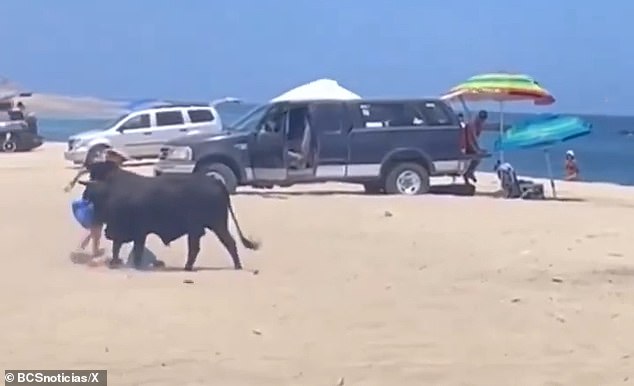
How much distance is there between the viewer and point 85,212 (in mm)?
12727

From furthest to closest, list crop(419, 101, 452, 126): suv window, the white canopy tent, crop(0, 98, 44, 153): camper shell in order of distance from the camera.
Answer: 1. crop(0, 98, 44, 153): camper shell
2. the white canopy tent
3. crop(419, 101, 452, 126): suv window

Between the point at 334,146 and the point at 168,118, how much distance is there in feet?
40.8

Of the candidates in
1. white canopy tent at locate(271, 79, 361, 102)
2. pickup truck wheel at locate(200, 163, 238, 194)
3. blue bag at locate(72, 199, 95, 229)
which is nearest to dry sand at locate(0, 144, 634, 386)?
blue bag at locate(72, 199, 95, 229)

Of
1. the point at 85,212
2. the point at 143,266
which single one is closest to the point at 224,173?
the point at 85,212

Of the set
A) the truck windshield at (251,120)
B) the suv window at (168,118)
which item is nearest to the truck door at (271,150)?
the truck windshield at (251,120)

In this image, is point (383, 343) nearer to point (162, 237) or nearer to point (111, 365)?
point (111, 365)

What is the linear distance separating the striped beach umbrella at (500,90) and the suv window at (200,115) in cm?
906

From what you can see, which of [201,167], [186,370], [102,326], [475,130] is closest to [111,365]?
[186,370]

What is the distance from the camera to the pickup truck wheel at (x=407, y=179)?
70.3ft

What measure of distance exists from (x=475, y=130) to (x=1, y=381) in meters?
15.3

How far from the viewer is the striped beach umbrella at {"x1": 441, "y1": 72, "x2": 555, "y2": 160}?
984 inches

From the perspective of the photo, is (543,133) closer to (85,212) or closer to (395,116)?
(395,116)

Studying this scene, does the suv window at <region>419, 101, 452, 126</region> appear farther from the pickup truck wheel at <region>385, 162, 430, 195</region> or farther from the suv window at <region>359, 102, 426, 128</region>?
the pickup truck wheel at <region>385, 162, 430, 195</region>

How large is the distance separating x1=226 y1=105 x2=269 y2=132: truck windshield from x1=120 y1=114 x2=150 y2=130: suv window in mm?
11075
